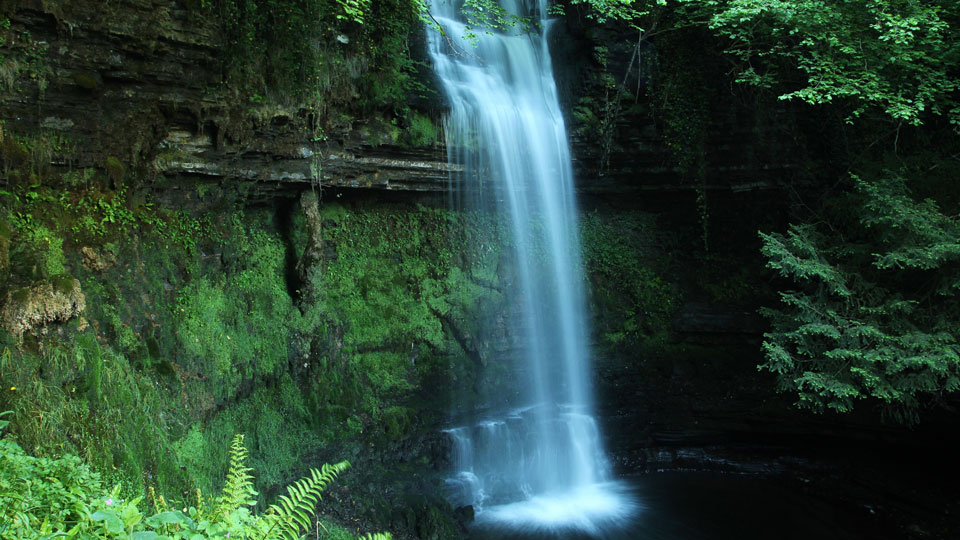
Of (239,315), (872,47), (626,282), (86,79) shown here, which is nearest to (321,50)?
(86,79)

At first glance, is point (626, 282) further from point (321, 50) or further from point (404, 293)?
point (321, 50)

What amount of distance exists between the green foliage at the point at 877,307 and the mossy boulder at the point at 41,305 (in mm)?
8684

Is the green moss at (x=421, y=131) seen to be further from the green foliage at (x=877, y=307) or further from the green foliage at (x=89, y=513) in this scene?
the green foliage at (x=89, y=513)

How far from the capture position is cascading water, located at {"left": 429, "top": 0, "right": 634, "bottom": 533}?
962 cm

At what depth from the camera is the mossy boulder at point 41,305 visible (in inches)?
214

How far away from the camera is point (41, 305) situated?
5676mm

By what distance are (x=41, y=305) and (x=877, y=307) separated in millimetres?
9971

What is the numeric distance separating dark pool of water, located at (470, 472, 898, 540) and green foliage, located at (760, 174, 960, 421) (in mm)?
1890

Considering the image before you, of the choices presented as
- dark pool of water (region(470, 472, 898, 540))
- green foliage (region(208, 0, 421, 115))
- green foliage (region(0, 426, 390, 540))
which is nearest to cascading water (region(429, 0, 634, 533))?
dark pool of water (region(470, 472, 898, 540))

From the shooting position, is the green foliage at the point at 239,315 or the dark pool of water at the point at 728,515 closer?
the green foliage at the point at 239,315

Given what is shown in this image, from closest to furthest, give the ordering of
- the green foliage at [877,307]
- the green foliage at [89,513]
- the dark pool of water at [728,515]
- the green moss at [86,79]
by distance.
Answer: the green foliage at [89,513]
the green moss at [86,79]
the green foliage at [877,307]
the dark pool of water at [728,515]

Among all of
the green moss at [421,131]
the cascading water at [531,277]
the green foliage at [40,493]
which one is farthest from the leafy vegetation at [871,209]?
the green foliage at [40,493]

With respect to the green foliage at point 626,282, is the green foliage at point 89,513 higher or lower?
lower

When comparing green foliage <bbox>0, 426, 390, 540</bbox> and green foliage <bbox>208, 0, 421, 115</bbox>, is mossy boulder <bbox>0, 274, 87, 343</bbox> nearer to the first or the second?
green foliage <bbox>0, 426, 390, 540</bbox>
